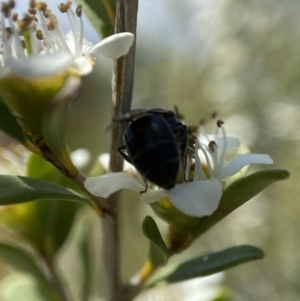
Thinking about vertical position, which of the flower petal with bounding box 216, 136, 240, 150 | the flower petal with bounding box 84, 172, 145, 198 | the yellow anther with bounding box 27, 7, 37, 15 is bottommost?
the flower petal with bounding box 84, 172, 145, 198

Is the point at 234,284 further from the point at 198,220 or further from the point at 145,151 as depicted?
the point at 145,151

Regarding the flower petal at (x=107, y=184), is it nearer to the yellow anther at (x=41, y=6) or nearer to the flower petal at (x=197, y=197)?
the flower petal at (x=197, y=197)

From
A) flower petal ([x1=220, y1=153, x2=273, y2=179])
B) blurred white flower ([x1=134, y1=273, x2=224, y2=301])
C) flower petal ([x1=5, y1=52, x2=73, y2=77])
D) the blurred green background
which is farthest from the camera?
the blurred green background

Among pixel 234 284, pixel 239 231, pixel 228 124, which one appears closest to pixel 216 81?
pixel 228 124

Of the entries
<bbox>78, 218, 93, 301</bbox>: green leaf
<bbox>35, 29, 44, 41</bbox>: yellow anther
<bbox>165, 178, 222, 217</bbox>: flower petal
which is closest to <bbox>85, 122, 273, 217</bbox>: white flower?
<bbox>165, 178, 222, 217</bbox>: flower petal

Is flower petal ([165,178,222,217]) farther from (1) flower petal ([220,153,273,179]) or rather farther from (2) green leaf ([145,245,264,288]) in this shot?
(2) green leaf ([145,245,264,288])

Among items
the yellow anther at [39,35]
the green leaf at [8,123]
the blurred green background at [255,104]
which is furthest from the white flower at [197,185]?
the blurred green background at [255,104]
